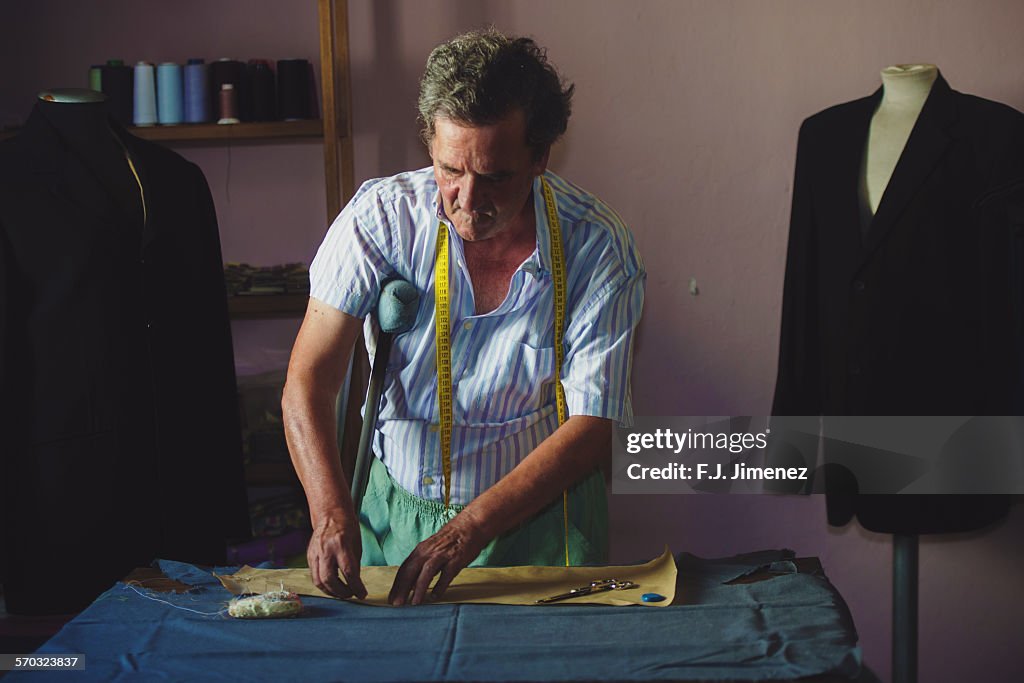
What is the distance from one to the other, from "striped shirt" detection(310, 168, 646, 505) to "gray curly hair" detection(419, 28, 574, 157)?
174 millimetres

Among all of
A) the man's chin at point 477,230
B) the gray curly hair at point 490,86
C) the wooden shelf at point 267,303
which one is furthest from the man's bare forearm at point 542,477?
the wooden shelf at point 267,303

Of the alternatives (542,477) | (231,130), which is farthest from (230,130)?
(542,477)

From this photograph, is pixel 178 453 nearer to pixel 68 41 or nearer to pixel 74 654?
pixel 74 654

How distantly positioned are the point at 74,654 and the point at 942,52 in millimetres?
2955

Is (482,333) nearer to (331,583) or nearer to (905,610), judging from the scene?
(331,583)

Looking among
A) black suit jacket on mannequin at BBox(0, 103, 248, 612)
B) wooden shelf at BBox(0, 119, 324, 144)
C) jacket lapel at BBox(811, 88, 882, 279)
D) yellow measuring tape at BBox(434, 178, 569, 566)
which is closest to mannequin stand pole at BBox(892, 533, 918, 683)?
jacket lapel at BBox(811, 88, 882, 279)

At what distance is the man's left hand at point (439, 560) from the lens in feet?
5.41

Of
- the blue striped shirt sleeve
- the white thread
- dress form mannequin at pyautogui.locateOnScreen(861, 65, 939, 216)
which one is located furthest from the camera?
dress form mannequin at pyautogui.locateOnScreen(861, 65, 939, 216)

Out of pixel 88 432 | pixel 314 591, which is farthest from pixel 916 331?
pixel 88 432

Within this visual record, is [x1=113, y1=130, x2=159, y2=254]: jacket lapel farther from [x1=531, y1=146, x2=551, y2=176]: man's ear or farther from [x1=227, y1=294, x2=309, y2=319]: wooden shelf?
[x1=531, y1=146, x2=551, y2=176]: man's ear

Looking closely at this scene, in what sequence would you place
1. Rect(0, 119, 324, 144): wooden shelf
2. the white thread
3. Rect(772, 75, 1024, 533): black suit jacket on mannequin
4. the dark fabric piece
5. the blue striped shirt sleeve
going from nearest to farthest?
the dark fabric piece < the white thread < the blue striped shirt sleeve < Rect(772, 75, 1024, 533): black suit jacket on mannequin < Rect(0, 119, 324, 144): wooden shelf

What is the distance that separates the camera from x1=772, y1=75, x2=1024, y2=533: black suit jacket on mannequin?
2.67 meters

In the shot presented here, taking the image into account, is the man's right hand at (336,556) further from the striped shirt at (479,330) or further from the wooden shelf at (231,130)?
the wooden shelf at (231,130)

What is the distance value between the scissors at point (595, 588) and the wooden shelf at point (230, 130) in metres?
1.95
